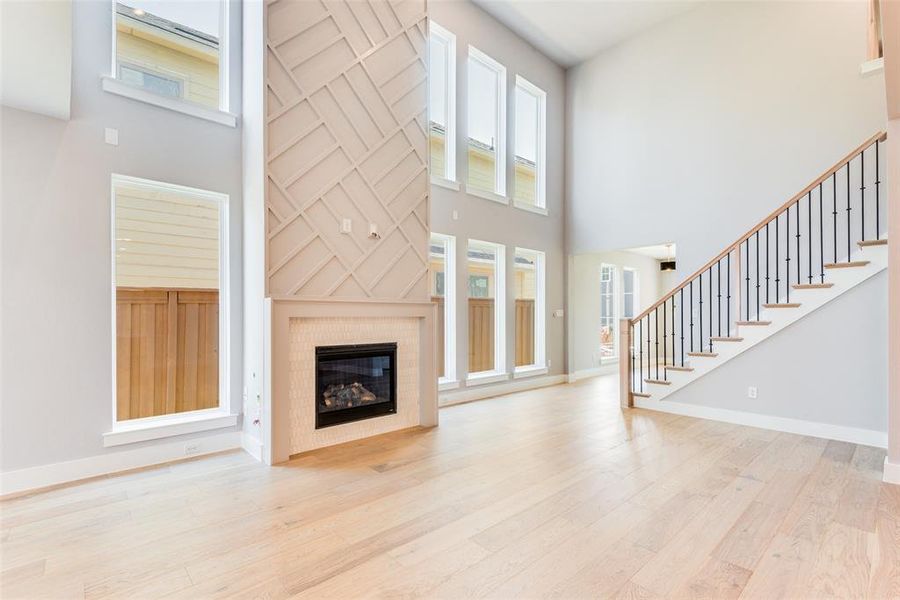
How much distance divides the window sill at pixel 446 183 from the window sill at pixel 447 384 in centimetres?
256

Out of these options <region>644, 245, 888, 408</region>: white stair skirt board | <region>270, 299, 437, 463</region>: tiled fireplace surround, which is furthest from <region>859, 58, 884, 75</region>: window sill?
<region>270, 299, 437, 463</region>: tiled fireplace surround

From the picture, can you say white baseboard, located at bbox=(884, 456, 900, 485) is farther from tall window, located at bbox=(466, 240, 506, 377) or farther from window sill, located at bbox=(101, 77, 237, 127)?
window sill, located at bbox=(101, 77, 237, 127)

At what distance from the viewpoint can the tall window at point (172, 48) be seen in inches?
139

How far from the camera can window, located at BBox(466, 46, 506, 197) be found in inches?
259

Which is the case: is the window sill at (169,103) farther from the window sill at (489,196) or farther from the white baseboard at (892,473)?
the white baseboard at (892,473)

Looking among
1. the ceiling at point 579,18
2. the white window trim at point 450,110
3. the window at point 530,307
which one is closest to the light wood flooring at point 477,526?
the window at point 530,307

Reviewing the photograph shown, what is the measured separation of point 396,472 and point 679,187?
555 centimetres

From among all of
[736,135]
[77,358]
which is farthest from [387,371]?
[736,135]

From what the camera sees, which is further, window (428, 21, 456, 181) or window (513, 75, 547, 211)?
window (513, 75, 547, 211)

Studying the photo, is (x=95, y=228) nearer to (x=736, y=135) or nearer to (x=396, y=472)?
(x=396, y=472)

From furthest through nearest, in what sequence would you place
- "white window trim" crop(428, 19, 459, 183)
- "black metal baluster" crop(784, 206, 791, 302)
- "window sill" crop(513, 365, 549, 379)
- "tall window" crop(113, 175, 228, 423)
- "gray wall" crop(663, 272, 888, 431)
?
1. "window sill" crop(513, 365, 549, 379)
2. "white window trim" crop(428, 19, 459, 183)
3. "black metal baluster" crop(784, 206, 791, 302)
4. "gray wall" crop(663, 272, 888, 431)
5. "tall window" crop(113, 175, 228, 423)

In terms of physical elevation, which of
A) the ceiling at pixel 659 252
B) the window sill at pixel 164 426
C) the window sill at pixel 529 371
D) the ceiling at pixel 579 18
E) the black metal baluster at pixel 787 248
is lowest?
the window sill at pixel 529 371

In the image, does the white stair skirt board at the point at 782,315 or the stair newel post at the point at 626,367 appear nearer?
the white stair skirt board at the point at 782,315

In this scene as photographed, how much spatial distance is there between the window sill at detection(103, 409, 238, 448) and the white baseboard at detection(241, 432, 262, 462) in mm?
172
